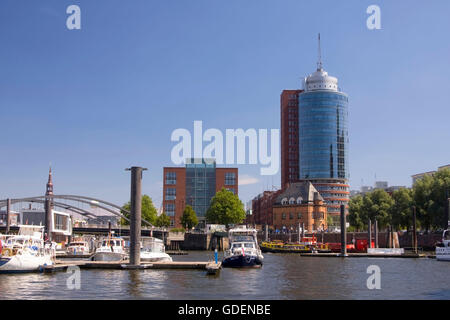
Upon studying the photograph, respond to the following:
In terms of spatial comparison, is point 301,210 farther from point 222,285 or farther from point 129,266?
point 222,285

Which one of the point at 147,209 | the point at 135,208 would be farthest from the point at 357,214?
the point at 135,208

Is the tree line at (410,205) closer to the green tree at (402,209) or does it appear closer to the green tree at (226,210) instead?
the green tree at (402,209)

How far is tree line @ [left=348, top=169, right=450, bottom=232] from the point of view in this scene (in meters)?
115

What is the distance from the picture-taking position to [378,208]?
5527 inches

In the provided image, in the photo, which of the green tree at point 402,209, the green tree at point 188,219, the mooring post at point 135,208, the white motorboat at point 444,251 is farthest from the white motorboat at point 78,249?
the green tree at point 402,209

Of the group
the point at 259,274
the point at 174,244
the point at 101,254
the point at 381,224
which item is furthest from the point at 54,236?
the point at 259,274

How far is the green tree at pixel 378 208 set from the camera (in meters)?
140

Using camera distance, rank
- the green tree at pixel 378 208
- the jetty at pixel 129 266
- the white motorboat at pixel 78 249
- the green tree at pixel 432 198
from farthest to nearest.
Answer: the green tree at pixel 378 208 < the white motorboat at pixel 78 249 < the green tree at pixel 432 198 < the jetty at pixel 129 266

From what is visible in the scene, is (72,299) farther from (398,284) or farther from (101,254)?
(101,254)

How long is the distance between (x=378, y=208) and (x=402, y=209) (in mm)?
12141

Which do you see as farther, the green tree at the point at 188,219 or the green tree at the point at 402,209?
the green tree at the point at 188,219

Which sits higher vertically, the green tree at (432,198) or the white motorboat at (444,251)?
the green tree at (432,198)

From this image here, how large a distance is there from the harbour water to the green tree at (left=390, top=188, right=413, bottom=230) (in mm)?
70076

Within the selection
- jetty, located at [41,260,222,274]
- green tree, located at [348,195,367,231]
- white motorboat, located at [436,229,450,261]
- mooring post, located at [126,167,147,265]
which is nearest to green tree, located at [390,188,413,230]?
green tree, located at [348,195,367,231]
